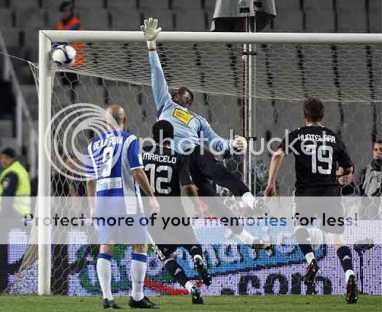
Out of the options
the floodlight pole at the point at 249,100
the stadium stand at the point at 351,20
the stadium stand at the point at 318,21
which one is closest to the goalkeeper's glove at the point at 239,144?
the floodlight pole at the point at 249,100

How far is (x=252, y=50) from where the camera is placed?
1052 centimetres

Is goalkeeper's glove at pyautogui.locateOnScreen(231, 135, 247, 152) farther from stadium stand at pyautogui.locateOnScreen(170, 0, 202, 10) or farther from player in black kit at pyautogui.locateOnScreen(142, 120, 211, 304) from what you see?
stadium stand at pyautogui.locateOnScreen(170, 0, 202, 10)

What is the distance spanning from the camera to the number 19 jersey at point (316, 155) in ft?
30.0

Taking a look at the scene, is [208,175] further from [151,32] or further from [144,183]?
[144,183]

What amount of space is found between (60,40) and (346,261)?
10.8 feet

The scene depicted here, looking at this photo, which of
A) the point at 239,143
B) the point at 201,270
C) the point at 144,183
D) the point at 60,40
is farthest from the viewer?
the point at 60,40

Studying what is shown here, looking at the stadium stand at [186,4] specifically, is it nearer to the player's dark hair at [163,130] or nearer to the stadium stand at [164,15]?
the stadium stand at [164,15]

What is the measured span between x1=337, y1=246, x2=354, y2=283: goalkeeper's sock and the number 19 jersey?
0.57 metres

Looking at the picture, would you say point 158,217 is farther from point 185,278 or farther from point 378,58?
point 378,58

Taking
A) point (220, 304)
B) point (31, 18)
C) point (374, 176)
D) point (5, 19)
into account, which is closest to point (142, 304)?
point (220, 304)

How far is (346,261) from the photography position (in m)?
9.04

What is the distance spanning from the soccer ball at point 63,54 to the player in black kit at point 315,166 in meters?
→ 2.14

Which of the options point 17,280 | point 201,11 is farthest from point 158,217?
point 201,11

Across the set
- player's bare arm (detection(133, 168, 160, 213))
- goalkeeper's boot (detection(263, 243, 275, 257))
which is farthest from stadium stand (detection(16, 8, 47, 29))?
player's bare arm (detection(133, 168, 160, 213))
